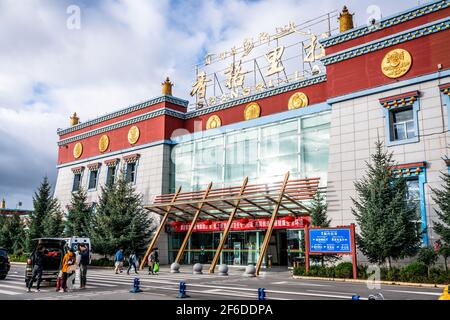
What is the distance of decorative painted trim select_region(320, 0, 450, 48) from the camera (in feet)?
70.6

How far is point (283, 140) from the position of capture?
2814cm

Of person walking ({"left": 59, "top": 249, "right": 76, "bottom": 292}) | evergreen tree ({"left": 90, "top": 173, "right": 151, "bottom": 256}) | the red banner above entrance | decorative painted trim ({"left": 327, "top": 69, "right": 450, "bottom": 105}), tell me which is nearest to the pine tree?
decorative painted trim ({"left": 327, "top": 69, "right": 450, "bottom": 105})

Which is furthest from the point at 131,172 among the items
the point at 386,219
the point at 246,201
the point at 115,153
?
the point at 386,219

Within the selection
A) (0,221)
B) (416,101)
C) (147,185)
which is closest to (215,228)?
(147,185)

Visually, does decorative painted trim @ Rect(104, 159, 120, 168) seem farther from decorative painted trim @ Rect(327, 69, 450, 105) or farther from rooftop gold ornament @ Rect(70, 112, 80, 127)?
decorative painted trim @ Rect(327, 69, 450, 105)

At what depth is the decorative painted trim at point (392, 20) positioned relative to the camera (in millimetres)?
21519

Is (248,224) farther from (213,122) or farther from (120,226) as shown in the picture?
(213,122)

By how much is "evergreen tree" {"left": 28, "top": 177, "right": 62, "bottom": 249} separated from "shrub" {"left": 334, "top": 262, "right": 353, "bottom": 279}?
1084 inches

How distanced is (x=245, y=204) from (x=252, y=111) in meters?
8.68

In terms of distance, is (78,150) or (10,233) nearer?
(10,233)

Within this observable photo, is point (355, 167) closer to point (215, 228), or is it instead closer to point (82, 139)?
point (215, 228)

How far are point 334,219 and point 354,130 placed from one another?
536cm

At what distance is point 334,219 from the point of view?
2305 cm

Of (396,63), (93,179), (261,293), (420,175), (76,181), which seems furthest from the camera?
(76,181)
